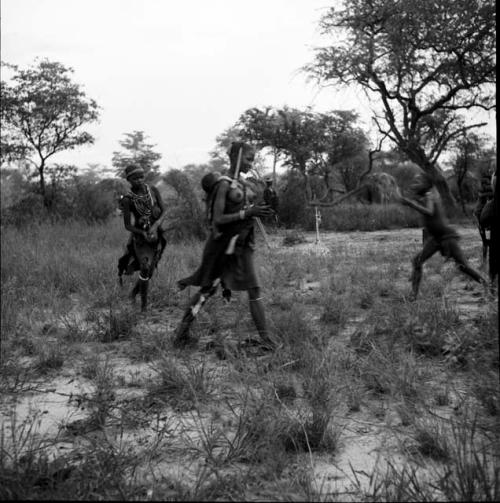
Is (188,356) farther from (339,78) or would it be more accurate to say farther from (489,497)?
(339,78)

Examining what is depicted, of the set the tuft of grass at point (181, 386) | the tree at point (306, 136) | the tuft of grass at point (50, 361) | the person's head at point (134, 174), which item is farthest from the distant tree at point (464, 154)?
the tuft of grass at point (181, 386)

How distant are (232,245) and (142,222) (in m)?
2.18

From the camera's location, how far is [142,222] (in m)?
6.70

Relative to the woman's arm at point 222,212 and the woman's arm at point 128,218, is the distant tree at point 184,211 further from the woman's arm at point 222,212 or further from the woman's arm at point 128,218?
the woman's arm at point 222,212

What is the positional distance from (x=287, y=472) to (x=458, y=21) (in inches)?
708

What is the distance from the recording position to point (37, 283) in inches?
326

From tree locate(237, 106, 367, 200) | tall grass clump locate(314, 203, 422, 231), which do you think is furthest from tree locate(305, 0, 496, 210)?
tree locate(237, 106, 367, 200)

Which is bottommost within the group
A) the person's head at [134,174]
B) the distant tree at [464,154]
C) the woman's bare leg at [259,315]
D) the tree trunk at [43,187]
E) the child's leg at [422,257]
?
the woman's bare leg at [259,315]

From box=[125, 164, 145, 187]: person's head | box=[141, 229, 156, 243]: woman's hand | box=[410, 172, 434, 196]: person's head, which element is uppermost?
box=[125, 164, 145, 187]: person's head

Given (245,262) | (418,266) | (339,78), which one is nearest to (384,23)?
(339,78)

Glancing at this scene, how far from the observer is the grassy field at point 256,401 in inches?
101

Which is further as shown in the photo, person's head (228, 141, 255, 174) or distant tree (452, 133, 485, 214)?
distant tree (452, 133, 485, 214)

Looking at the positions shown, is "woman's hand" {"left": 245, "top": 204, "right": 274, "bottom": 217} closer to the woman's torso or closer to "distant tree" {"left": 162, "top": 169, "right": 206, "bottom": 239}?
the woman's torso

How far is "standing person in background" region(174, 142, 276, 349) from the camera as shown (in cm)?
481
